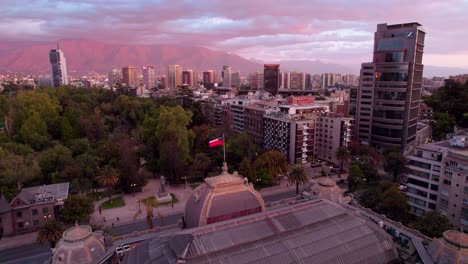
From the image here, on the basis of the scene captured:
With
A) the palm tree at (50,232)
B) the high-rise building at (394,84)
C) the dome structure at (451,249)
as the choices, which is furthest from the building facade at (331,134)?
the palm tree at (50,232)

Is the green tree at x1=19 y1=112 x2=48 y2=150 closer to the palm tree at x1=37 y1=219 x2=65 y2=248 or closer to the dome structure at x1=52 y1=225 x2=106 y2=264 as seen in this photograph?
the palm tree at x1=37 y1=219 x2=65 y2=248

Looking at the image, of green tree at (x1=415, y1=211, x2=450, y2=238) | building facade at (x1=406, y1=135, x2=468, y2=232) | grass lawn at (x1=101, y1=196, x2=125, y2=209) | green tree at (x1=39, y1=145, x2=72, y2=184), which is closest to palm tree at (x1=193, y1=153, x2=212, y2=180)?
grass lawn at (x1=101, y1=196, x2=125, y2=209)

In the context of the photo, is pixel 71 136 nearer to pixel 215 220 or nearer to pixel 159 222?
pixel 159 222

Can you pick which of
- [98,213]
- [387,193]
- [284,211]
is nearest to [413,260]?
[284,211]

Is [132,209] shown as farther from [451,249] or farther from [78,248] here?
[451,249]

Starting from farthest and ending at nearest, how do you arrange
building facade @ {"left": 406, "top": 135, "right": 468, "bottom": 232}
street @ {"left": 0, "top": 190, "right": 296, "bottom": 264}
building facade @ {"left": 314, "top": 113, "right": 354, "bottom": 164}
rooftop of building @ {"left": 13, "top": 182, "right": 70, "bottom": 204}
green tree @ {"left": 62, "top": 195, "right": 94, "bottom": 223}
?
building facade @ {"left": 314, "top": 113, "right": 354, "bottom": 164}, rooftop of building @ {"left": 13, "top": 182, "right": 70, "bottom": 204}, green tree @ {"left": 62, "top": 195, "right": 94, "bottom": 223}, building facade @ {"left": 406, "top": 135, "right": 468, "bottom": 232}, street @ {"left": 0, "top": 190, "right": 296, "bottom": 264}

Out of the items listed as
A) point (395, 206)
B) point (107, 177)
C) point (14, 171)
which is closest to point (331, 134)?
point (395, 206)
